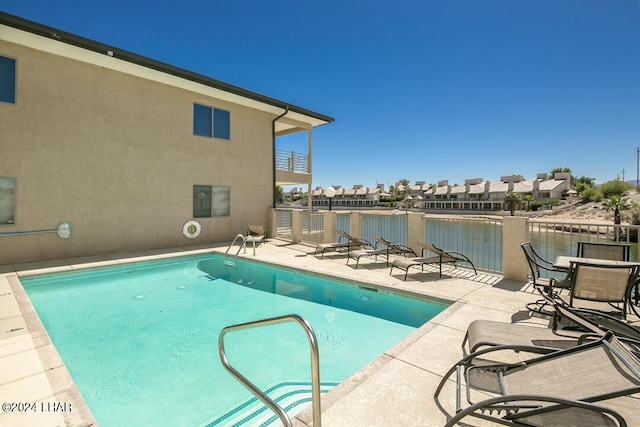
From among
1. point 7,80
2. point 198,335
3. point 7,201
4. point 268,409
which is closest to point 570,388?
point 268,409

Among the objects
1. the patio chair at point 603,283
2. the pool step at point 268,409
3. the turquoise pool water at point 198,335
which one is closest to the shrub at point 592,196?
the patio chair at point 603,283

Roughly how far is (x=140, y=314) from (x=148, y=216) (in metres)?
5.95

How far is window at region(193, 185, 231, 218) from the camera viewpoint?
1174cm

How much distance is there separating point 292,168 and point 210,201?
4.89 metres

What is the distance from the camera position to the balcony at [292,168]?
49.3 feet

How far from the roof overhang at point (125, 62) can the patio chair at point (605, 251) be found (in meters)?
11.3

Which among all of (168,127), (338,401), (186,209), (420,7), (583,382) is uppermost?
(420,7)

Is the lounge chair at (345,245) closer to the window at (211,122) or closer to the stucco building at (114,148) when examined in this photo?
the stucco building at (114,148)

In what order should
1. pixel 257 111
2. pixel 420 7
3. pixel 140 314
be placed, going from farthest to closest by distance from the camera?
pixel 257 111 < pixel 420 7 < pixel 140 314

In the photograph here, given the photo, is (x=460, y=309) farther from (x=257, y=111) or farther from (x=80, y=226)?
(x=257, y=111)

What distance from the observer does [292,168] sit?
15.5 meters

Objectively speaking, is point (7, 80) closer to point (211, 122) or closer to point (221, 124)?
point (211, 122)

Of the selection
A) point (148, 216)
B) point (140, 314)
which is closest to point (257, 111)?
point (148, 216)

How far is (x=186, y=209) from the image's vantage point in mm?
11414
